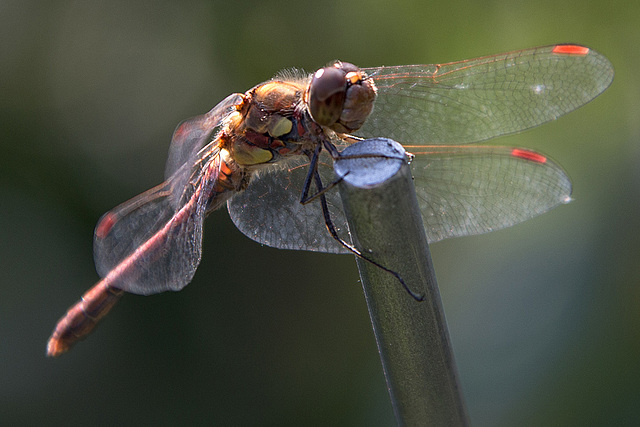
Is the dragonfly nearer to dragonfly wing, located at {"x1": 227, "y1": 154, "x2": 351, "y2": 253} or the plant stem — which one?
dragonfly wing, located at {"x1": 227, "y1": 154, "x2": 351, "y2": 253}

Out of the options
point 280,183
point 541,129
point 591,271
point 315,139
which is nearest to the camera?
point 315,139

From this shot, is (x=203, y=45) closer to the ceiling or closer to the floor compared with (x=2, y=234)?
closer to the ceiling

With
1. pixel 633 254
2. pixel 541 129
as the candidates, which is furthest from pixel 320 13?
Result: pixel 633 254

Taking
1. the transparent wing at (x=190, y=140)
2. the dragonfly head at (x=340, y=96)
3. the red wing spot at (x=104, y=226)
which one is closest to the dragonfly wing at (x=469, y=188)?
the dragonfly head at (x=340, y=96)

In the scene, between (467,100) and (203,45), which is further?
(203,45)

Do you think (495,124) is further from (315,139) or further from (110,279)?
(110,279)

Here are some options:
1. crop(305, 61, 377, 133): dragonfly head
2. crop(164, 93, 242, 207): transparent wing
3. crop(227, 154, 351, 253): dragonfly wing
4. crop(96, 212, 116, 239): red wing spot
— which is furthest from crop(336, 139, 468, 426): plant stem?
crop(96, 212, 116, 239): red wing spot

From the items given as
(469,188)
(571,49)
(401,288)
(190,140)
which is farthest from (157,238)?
(571,49)
